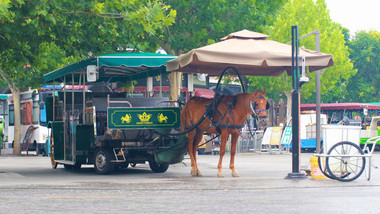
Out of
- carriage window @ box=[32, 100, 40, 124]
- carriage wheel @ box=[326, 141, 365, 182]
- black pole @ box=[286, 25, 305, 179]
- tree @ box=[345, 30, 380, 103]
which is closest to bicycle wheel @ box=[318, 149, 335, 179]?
carriage wheel @ box=[326, 141, 365, 182]

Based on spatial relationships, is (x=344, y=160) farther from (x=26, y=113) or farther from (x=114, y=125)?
(x=26, y=113)

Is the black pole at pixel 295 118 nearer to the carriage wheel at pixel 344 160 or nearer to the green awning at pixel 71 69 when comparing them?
the carriage wheel at pixel 344 160

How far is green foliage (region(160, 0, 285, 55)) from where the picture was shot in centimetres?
2702

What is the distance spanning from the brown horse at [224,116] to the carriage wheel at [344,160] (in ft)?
5.30

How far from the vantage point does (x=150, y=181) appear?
1528 cm

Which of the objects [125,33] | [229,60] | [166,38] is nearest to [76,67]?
[125,33]

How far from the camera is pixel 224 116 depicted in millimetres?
16188

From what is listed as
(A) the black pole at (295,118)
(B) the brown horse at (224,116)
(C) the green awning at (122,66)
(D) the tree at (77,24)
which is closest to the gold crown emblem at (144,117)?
(B) the brown horse at (224,116)

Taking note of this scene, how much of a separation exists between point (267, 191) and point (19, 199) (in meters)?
4.11

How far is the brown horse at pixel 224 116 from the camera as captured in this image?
51.4 feet

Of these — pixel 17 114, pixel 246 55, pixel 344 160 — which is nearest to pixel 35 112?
pixel 17 114

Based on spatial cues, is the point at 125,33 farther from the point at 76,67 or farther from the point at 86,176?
the point at 86,176

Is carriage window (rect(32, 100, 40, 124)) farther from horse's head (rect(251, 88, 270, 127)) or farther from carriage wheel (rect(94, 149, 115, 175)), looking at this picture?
horse's head (rect(251, 88, 270, 127))

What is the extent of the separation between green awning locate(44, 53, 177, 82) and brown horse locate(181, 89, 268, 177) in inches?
52.9
